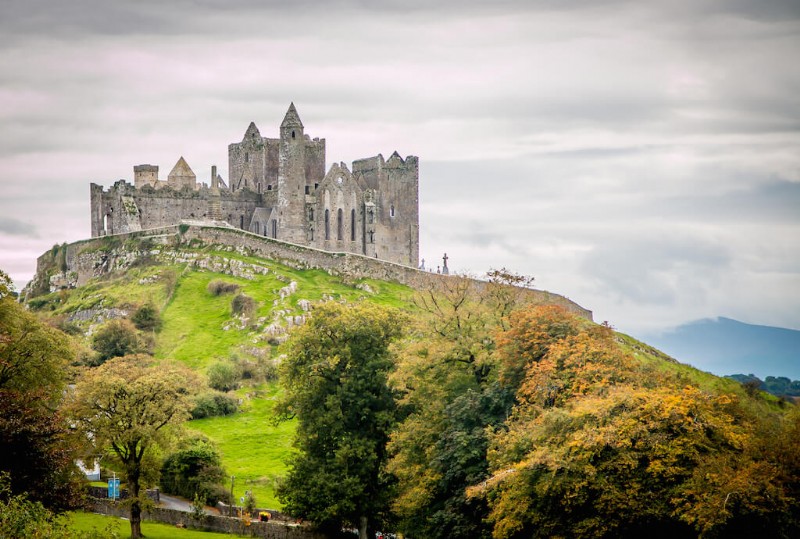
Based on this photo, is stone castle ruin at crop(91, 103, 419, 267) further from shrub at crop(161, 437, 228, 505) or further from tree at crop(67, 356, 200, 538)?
tree at crop(67, 356, 200, 538)

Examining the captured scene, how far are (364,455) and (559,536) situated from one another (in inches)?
673

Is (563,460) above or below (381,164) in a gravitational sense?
below

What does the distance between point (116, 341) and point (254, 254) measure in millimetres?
20857

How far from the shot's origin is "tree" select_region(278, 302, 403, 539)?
2344 inches

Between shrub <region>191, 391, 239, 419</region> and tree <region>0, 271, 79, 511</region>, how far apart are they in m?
22.3

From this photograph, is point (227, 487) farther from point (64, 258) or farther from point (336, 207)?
point (64, 258)

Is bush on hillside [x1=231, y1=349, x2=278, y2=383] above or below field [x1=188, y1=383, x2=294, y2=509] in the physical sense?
above

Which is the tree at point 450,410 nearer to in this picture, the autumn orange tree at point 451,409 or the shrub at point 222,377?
the autumn orange tree at point 451,409

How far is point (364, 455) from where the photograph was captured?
5959cm

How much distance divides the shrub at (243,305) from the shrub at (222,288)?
2795 millimetres

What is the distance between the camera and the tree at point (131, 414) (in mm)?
58875

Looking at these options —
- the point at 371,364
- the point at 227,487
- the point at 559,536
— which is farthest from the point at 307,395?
the point at 559,536

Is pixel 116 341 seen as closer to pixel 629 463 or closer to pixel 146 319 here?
pixel 146 319

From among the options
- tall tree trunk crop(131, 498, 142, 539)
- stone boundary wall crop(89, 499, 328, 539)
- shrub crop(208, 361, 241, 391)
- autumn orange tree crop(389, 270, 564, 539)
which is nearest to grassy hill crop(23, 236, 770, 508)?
shrub crop(208, 361, 241, 391)
